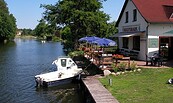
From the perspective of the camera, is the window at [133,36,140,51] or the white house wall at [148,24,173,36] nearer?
the white house wall at [148,24,173,36]

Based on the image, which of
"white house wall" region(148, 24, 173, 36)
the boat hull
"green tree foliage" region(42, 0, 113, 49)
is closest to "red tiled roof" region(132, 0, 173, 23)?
"white house wall" region(148, 24, 173, 36)

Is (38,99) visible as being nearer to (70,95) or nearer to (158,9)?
(70,95)

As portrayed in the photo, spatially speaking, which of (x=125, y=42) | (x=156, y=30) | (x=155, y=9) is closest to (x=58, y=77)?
(x=156, y=30)

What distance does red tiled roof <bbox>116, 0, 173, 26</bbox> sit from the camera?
86.2 ft

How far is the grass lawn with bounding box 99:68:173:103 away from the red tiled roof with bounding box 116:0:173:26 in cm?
617

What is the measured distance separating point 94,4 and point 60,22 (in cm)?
650

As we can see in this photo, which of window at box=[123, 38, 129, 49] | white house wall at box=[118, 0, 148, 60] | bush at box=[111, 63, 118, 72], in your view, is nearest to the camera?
bush at box=[111, 63, 118, 72]

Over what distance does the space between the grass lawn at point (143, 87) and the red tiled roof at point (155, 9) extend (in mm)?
6175

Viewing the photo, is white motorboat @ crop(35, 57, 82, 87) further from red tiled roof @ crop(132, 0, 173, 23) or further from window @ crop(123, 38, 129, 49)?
window @ crop(123, 38, 129, 49)

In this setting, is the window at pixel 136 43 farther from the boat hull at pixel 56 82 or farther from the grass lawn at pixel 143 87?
the boat hull at pixel 56 82

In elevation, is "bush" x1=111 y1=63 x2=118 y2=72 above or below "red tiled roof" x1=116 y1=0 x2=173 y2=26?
below

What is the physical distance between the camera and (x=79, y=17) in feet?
153

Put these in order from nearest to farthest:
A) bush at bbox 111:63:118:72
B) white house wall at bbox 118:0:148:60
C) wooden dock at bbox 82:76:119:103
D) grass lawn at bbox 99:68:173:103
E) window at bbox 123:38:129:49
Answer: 1. wooden dock at bbox 82:76:119:103
2. grass lawn at bbox 99:68:173:103
3. bush at bbox 111:63:118:72
4. white house wall at bbox 118:0:148:60
5. window at bbox 123:38:129:49

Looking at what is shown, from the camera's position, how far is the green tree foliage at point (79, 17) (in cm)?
4675
